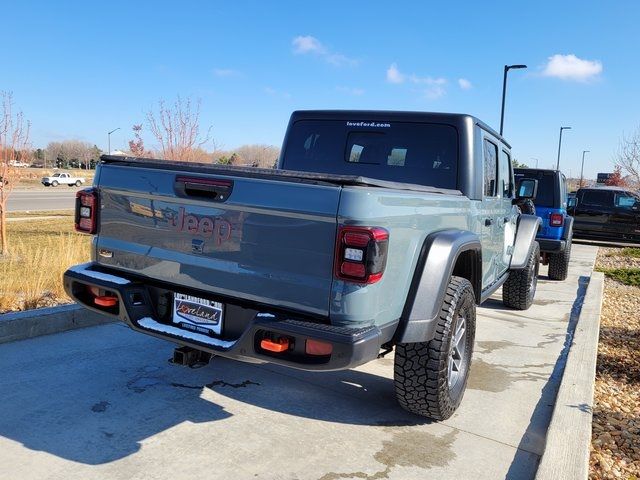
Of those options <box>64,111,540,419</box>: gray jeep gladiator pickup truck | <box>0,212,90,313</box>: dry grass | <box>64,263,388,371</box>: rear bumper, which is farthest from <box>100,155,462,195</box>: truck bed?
<box>0,212,90,313</box>: dry grass

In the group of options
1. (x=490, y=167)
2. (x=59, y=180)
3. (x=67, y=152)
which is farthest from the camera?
(x=67, y=152)

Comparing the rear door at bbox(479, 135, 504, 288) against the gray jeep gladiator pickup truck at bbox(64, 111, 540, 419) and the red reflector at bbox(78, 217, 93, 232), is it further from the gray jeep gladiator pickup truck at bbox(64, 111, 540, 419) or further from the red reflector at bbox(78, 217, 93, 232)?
the red reflector at bbox(78, 217, 93, 232)

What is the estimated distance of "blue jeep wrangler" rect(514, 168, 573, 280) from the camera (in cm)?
913

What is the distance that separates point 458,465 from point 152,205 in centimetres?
226

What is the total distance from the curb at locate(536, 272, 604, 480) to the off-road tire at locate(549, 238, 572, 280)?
4680 millimetres

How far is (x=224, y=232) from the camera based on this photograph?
283cm

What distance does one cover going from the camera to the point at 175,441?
3.10m

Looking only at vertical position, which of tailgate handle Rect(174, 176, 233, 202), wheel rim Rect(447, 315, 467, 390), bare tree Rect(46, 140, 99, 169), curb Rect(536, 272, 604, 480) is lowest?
curb Rect(536, 272, 604, 480)

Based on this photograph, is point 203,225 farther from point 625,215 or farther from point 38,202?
point 38,202

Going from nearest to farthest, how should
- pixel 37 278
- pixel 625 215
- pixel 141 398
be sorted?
pixel 141 398 → pixel 37 278 → pixel 625 215

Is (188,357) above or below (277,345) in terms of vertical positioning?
below

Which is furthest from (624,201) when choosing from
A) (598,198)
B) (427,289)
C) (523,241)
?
(427,289)

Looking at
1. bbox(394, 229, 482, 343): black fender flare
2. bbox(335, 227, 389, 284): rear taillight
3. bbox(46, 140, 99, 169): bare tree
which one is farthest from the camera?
bbox(46, 140, 99, 169): bare tree

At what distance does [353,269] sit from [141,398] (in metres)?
1.95
